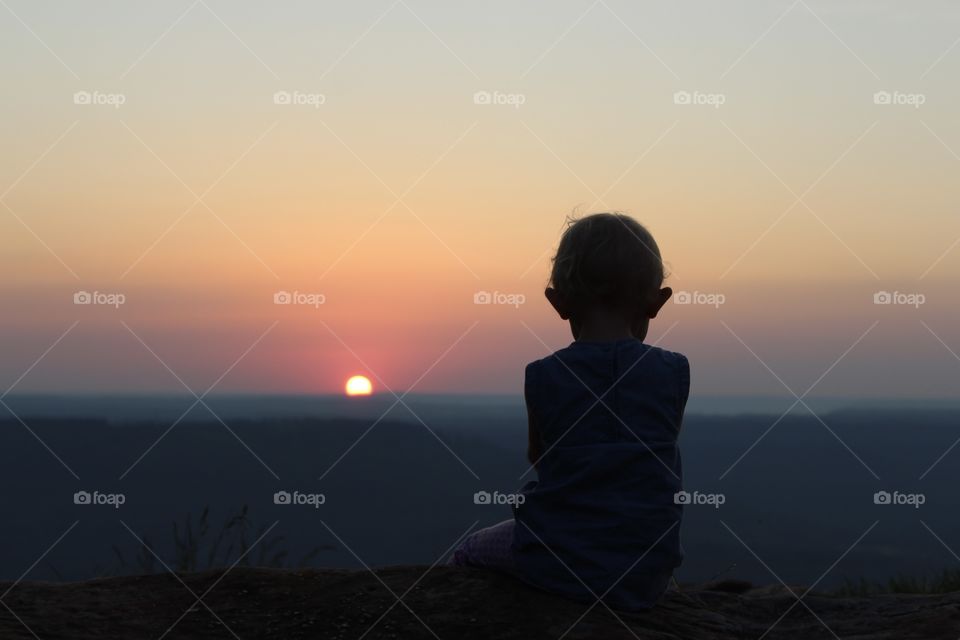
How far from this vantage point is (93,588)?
454 cm

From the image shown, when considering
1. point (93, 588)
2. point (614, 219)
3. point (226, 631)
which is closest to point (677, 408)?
point (614, 219)

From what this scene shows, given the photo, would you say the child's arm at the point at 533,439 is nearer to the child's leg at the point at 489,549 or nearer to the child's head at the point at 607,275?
the child's leg at the point at 489,549

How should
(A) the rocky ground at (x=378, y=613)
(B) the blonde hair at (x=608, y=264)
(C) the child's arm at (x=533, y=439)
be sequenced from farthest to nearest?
Result: (C) the child's arm at (x=533, y=439) → (B) the blonde hair at (x=608, y=264) → (A) the rocky ground at (x=378, y=613)

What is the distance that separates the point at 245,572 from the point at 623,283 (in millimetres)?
2116

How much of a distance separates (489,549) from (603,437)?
0.71 meters

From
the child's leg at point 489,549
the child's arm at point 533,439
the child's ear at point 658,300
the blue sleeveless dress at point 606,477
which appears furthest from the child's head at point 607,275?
the child's leg at point 489,549

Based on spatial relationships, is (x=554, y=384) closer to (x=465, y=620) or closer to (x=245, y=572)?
(x=465, y=620)

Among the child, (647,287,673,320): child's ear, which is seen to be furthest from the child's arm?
(647,287,673,320): child's ear

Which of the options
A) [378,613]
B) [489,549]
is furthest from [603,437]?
[378,613]

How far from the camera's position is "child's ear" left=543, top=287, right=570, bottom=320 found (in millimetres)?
4219

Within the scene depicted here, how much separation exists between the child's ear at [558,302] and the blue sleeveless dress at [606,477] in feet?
0.53

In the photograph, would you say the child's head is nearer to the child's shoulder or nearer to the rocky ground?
the child's shoulder

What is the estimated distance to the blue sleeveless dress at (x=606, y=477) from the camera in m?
3.96

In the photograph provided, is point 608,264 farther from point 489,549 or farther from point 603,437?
point 489,549
